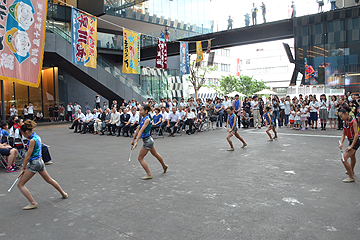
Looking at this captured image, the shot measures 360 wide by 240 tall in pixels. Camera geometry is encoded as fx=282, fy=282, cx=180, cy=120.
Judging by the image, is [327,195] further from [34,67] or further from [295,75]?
[295,75]

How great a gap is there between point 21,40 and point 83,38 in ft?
Result: 20.0

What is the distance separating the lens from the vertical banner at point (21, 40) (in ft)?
27.3

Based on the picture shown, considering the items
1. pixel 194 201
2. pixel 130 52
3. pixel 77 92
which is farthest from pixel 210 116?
pixel 77 92

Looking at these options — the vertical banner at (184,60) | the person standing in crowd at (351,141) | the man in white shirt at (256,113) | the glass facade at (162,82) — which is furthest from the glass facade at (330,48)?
the glass facade at (162,82)

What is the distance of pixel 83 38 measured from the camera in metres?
14.7

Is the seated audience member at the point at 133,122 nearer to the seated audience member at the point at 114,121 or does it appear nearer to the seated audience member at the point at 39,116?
the seated audience member at the point at 114,121

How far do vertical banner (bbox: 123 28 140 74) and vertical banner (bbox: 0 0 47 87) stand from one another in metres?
7.99

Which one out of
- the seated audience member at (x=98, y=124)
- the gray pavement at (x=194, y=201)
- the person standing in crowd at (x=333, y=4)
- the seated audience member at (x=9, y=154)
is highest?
the person standing in crowd at (x=333, y=4)

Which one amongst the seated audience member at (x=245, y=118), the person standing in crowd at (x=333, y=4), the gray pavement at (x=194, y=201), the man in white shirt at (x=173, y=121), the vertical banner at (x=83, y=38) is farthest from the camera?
the person standing in crowd at (x=333, y=4)

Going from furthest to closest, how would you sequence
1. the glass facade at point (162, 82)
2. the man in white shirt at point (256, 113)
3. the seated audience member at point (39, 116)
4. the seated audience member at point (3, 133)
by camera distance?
1. the glass facade at point (162, 82)
2. the seated audience member at point (39, 116)
3. the man in white shirt at point (256, 113)
4. the seated audience member at point (3, 133)

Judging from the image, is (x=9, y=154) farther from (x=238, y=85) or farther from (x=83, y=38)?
(x=238, y=85)

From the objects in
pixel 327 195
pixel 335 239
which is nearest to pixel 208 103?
pixel 327 195

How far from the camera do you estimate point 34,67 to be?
29.8 feet

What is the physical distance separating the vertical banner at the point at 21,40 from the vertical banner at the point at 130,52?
799cm
